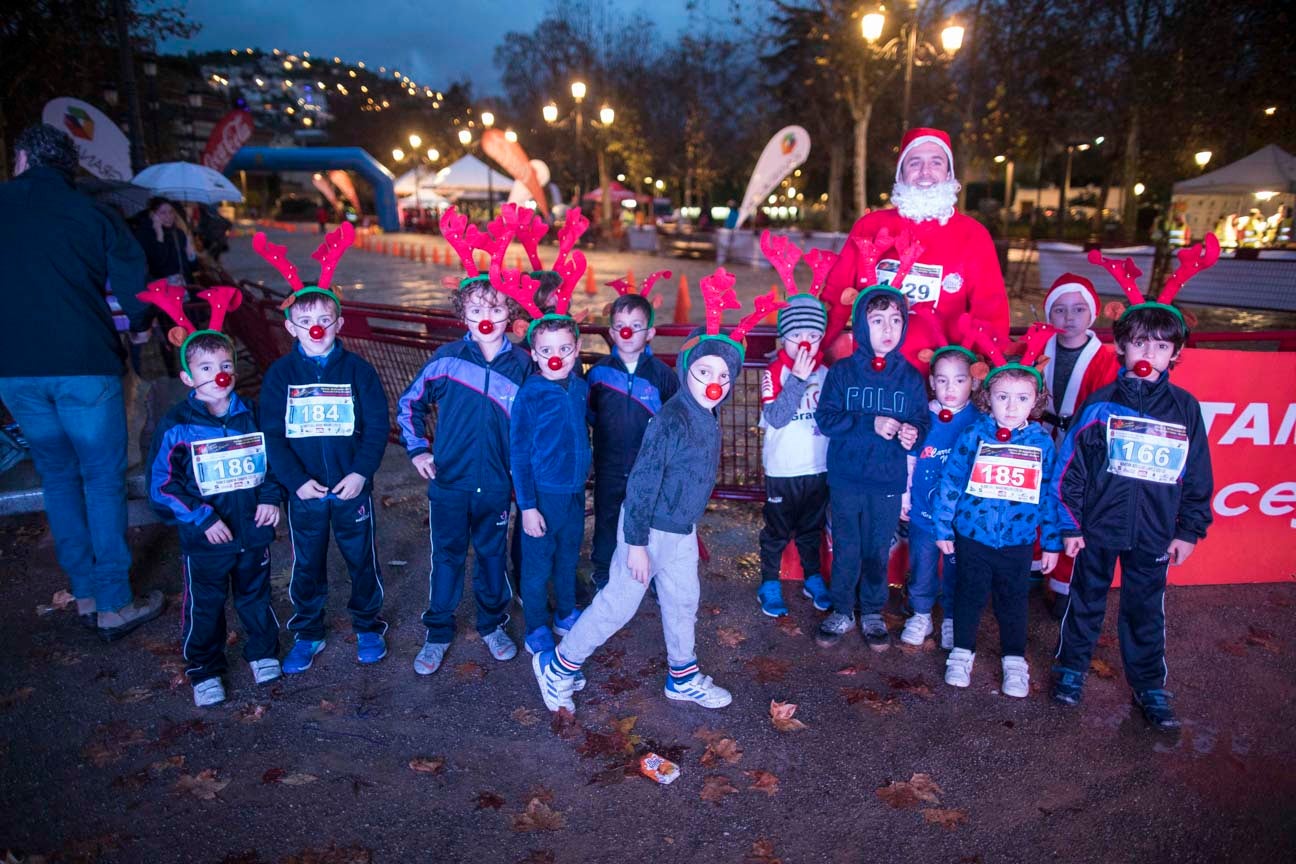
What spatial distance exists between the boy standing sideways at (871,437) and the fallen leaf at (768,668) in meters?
0.30

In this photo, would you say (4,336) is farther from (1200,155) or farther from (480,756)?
(1200,155)

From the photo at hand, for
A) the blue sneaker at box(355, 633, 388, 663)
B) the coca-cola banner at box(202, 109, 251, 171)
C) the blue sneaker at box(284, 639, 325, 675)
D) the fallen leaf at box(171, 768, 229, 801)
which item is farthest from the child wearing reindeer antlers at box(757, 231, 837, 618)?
the coca-cola banner at box(202, 109, 251, 171)

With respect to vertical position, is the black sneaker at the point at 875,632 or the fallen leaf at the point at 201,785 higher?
the black sneaker at the point at 875,632

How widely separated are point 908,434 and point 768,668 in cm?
137

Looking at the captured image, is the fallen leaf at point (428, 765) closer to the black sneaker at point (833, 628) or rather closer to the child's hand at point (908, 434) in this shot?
the black sneaker at point (833, 628)

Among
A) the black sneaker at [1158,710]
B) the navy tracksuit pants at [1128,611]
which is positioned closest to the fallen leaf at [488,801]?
the navy tracksuit pants at [1128,611]

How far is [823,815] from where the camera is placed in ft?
9.51

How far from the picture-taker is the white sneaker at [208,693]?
11.6 ft

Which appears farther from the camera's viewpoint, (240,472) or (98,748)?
(240,472)

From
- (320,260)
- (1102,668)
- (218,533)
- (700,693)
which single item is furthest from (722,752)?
(320,260)

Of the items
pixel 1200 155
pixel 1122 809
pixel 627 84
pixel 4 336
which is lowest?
pixel 1122 809

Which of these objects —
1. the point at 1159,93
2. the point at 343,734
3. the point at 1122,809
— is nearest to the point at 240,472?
the point at 343,734

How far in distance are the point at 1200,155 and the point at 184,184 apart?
32.9 meters

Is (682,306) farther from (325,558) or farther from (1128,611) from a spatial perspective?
(1128,611)
